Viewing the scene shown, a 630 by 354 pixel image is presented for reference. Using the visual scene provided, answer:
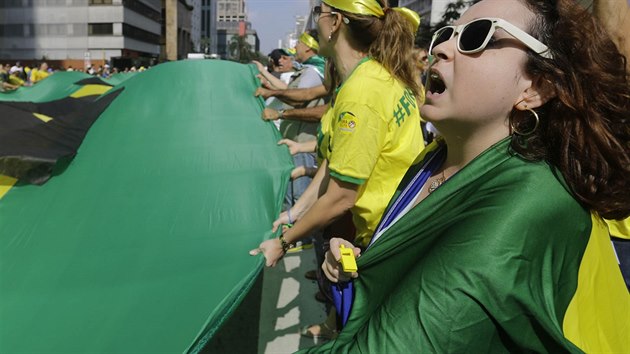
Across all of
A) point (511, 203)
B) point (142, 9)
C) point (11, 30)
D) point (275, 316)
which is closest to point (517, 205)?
point (511, 203)

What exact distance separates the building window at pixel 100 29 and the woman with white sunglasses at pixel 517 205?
211 feet

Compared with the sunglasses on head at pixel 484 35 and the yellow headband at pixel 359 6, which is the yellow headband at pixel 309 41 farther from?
the sunglasses on head at pixel 484 35

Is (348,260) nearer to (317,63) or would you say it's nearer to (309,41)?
(317,63)

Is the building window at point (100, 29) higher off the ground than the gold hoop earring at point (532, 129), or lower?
higher

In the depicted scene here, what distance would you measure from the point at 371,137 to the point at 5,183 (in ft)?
8.41

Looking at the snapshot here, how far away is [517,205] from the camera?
0.92 metres

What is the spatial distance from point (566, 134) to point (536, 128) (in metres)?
0.07

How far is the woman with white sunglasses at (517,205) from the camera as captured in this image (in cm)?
90

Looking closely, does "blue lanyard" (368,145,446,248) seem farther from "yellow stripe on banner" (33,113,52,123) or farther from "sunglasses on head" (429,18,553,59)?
"yellow stripe on banner" (33,113,52,123)

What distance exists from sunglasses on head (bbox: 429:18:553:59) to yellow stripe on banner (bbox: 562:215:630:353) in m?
0.37

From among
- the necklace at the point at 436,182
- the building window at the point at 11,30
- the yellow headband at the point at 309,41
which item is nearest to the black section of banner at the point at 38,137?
the yellow headband at the point at 309,41

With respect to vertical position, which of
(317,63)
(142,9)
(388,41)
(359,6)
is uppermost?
(142,9)

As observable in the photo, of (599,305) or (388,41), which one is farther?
(388,41)

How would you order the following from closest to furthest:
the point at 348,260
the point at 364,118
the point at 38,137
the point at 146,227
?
the point at 348,260, the point at 364,118, the point at 146,227, the point at 38,137
